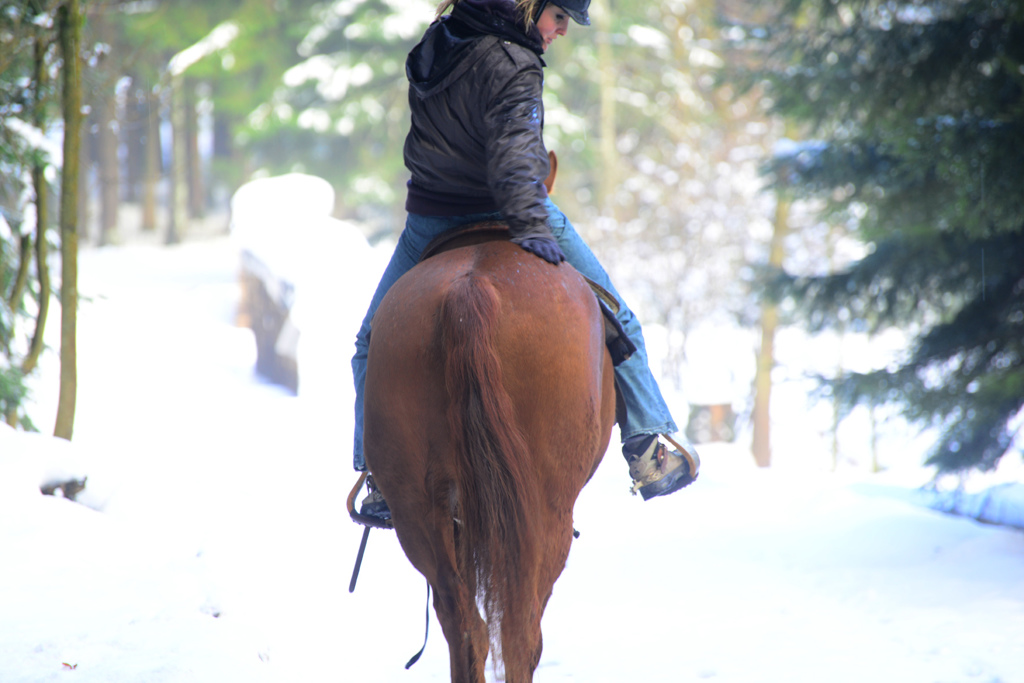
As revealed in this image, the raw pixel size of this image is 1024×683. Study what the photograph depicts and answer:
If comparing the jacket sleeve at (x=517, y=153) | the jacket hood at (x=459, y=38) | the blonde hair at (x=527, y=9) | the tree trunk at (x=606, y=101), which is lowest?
the jacket sleeve at (x=517, y=153)

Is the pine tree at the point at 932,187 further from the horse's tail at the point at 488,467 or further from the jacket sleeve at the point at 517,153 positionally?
the horse's tail at the point at 488,467

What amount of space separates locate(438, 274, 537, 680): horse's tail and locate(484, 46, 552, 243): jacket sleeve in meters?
0.35

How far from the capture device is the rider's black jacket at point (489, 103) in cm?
245

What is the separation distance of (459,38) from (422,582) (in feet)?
11.8

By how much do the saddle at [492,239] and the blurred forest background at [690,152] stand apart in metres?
2.76

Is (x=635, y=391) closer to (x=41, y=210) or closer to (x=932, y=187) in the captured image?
(x=41, y=210)

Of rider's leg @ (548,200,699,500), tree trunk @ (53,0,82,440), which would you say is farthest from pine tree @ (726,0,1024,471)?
tree trunk @ (53,0,82,440)

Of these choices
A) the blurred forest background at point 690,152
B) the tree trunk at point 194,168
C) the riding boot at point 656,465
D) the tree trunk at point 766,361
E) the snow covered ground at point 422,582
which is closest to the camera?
the riding boot at point 656,465

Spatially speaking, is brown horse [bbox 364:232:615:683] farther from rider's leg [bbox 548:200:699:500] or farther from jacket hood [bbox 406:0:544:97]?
jacket hood [bbox 406:0:544:97]

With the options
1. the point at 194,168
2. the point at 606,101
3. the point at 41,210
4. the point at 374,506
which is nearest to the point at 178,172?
the point at 194,168

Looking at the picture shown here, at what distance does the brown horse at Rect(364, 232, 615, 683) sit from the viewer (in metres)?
2.17

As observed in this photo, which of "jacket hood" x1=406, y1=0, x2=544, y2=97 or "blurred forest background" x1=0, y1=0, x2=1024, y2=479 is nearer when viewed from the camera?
"jacket hood" x1=406, y1=0, x2=544, y2=97

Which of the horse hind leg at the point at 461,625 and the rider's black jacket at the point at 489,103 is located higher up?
the rider's black jacket at the point at 489,103

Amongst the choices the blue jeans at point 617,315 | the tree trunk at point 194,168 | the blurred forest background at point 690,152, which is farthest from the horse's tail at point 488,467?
the tree trunk at point 194,168
